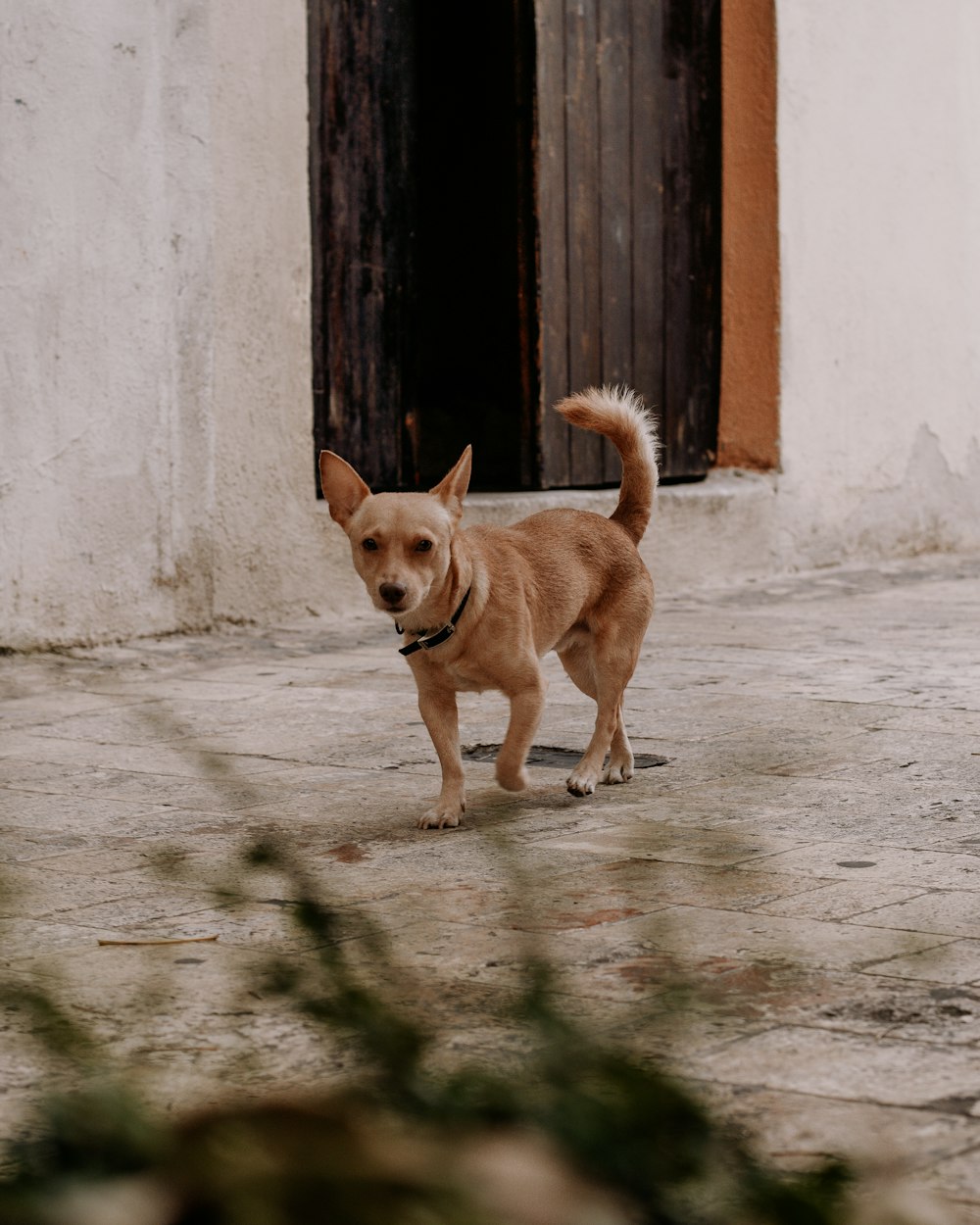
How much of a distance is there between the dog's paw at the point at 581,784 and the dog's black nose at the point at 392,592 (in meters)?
0.68

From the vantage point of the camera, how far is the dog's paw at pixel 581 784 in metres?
4.30

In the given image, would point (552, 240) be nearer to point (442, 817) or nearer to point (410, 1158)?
point (442, 817)

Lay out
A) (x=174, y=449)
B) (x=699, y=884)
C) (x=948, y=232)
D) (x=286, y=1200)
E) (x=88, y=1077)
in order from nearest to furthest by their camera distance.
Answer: (x=286, y=1200) < (x=88, y=1077) < (x=699, y=884) < (x=174, y=449) < (x=948, y=232)

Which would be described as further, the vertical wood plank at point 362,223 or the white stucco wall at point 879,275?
the white stucco wall at point 879,275

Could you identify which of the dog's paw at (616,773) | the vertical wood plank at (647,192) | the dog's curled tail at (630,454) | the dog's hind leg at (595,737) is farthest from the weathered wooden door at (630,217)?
the dog's paw at (616,773)

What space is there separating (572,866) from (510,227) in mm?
5879

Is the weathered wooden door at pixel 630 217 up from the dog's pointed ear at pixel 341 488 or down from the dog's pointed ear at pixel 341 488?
up

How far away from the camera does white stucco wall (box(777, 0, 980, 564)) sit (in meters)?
9.73

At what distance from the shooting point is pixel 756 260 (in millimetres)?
9594

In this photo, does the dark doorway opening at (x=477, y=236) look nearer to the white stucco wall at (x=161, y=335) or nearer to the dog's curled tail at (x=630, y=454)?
the white stucco wall at (x=161, y=335)

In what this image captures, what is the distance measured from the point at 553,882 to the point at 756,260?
679 centimetres

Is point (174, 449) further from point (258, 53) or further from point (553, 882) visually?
point (553, 882)

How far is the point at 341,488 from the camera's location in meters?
4.22

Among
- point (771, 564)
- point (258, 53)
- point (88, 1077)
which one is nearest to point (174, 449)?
point (258, 53)
